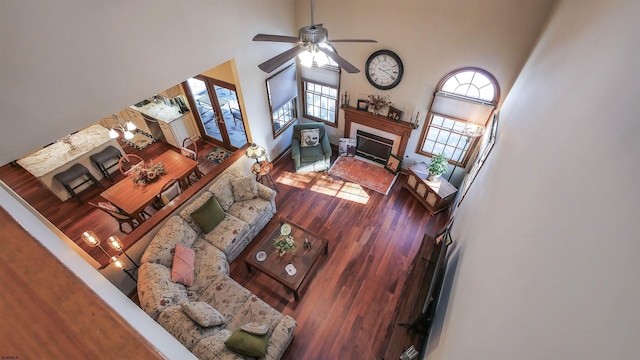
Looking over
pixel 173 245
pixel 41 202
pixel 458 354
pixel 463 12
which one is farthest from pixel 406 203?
pixel 41 202

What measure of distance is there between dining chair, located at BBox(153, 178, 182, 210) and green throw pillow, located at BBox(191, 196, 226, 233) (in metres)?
0.87

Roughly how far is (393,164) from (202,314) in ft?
15.1

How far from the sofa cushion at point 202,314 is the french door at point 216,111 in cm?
361

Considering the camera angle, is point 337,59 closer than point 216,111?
Yes

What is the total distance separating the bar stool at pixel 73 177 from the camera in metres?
5.28

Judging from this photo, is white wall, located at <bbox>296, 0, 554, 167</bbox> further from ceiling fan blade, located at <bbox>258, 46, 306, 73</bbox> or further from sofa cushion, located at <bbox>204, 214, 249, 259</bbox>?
sofa cushion, located at <bbox>204, 214, 249, 259</bbox>

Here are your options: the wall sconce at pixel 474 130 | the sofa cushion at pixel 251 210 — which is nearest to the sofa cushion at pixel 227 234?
the sofa cushion at pixel 251 210

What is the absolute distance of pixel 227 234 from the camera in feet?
14.9

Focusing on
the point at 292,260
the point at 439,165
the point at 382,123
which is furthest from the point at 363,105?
the point at 292,260

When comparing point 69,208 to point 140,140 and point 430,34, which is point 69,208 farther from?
point 430,34

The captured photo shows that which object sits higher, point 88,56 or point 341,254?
point 88,56

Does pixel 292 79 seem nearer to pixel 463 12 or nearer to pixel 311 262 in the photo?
A: pixel 463 12

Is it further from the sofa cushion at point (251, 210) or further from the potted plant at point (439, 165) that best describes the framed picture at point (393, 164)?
the sofa cushion at point (251, 210)

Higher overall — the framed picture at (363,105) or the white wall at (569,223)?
the white wall at (569,223)
